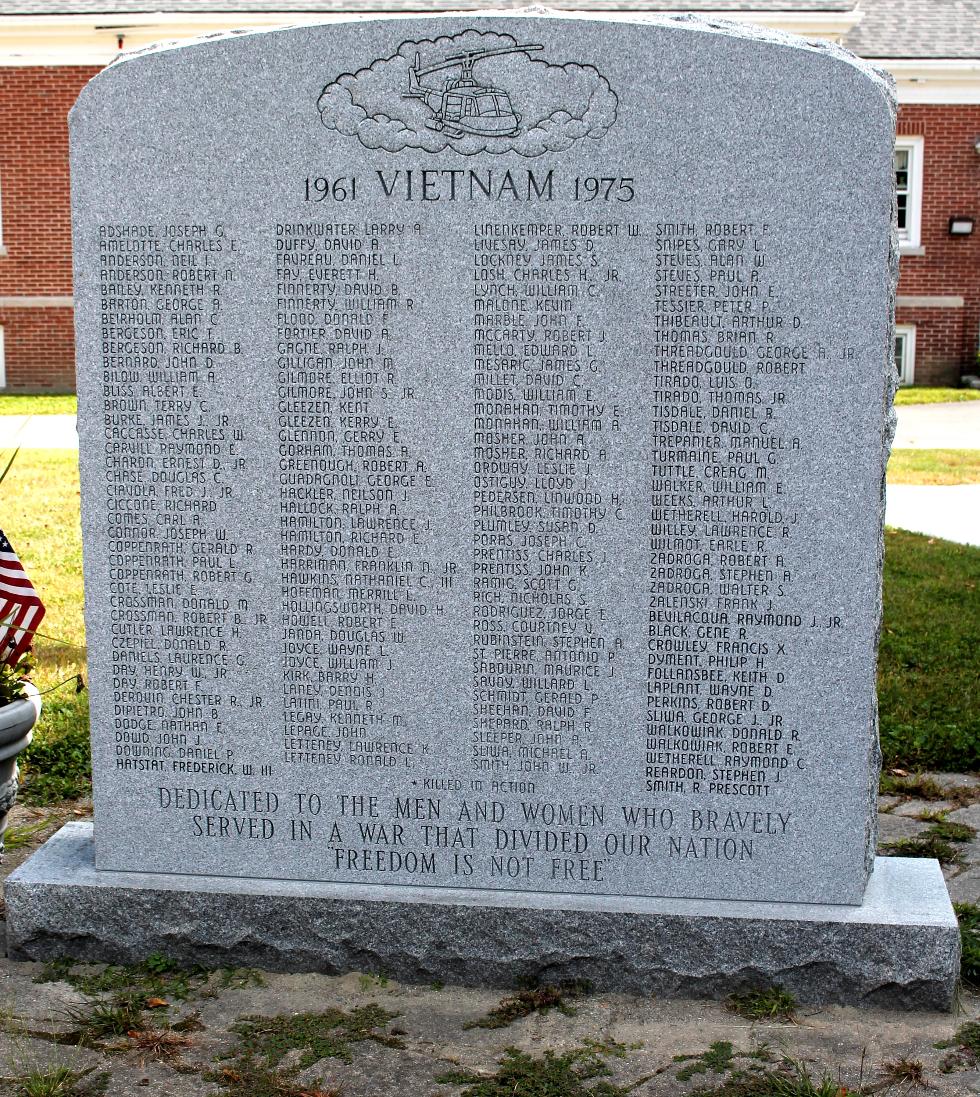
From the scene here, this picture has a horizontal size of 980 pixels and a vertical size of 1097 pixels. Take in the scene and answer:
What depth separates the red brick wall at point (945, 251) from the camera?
1995cm

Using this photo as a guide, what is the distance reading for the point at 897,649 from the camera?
6.78 metres

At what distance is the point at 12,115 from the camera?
62.3 ft

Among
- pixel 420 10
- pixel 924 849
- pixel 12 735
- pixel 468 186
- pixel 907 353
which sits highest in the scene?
pixel 420 10

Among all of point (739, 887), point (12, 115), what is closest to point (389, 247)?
point (739, 887)

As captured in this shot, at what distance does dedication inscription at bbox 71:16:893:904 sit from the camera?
3.54m

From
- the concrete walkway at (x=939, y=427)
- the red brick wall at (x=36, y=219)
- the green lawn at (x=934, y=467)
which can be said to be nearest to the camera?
the green lawn at (x=934, y=467)

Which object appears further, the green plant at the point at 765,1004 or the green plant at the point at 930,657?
the green plant at the point at 930,657

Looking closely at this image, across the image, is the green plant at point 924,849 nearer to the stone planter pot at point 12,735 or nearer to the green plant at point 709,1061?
the green plant at point 709,1061

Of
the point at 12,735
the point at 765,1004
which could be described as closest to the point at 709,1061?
the point at 765,1004

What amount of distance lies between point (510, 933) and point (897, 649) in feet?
12.0

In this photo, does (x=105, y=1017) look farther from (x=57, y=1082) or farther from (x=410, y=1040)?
(x=410, y=1040)

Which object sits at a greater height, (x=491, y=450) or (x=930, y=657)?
(x=491, y=450)

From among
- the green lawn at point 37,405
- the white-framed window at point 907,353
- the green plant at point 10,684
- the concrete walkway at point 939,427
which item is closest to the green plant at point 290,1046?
the green plant at point 10,684

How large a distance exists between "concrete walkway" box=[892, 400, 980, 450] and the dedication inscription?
398 inches
